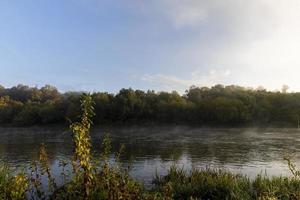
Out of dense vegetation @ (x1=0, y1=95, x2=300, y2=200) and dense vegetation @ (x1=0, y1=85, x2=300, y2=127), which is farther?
dense vegetation @ (x1=0, y1=85, x2=300, y2=127)

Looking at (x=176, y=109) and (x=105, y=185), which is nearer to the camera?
(x=105, y=185)

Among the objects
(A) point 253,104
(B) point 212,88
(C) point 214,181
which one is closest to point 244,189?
(C) point 214,181

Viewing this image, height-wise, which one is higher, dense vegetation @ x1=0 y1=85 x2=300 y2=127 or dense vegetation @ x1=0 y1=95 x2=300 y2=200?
dense vegetation @ x1=0 y1=85 x2=300 y2=127

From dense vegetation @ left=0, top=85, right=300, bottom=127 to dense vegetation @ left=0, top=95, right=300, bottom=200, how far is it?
293 ft

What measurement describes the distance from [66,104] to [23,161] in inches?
3866

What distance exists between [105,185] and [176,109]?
11139 cm

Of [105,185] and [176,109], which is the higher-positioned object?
[176,109]

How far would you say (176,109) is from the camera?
121 metres

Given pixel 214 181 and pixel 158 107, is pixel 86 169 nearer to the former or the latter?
pixel 214 181

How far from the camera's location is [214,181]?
1892cm

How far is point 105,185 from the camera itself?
10430mm

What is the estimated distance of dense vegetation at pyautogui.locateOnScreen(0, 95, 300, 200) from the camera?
8.36m

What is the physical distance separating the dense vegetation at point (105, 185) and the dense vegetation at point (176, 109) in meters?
89.2

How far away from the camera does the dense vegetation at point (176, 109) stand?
11194 cm
